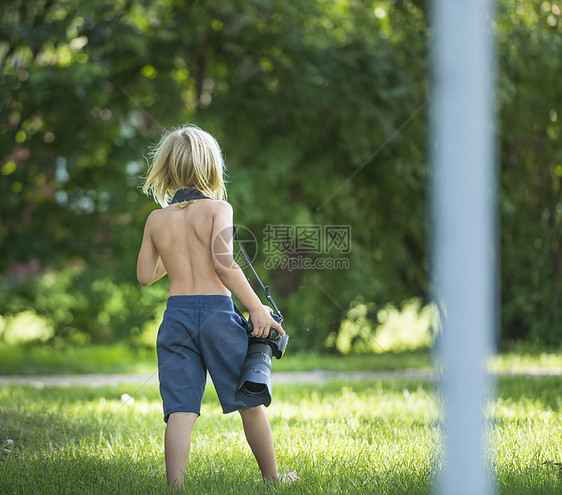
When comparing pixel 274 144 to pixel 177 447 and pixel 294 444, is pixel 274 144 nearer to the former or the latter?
pixel 294 444

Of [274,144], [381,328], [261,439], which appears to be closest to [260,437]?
[261,439]

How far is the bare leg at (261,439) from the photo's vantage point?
260 cm

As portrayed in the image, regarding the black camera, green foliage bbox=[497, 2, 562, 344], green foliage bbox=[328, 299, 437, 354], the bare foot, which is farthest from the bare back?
green foliage bbox=[497, 2, 562, 344]

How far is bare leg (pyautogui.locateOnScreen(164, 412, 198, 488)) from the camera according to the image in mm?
2520

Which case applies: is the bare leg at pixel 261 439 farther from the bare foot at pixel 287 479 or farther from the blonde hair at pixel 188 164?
the blonde hair at pixel 188 164

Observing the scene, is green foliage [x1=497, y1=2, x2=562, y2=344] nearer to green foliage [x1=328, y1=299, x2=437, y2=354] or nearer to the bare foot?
green foliage [x1=328, y1=299, x2=437, y2=354]

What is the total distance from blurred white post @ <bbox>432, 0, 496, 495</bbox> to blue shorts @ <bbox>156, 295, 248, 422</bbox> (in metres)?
1.26

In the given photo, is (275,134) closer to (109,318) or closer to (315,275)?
(315,275)

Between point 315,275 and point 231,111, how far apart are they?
2036mm

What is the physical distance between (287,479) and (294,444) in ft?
2.06

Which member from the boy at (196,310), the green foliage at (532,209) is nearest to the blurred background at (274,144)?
the green foliage at (532,209)

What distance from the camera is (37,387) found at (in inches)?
211

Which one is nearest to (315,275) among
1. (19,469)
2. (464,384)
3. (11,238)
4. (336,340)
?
(336,340)

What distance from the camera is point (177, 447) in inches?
99.3
